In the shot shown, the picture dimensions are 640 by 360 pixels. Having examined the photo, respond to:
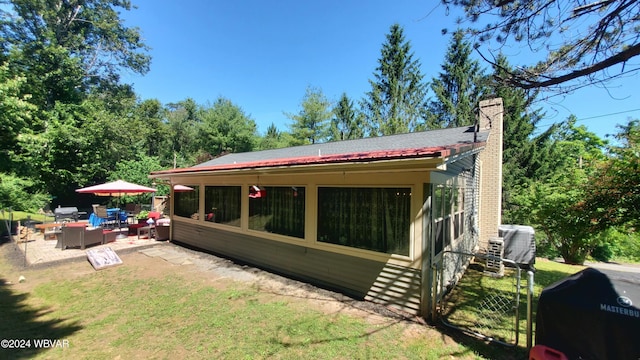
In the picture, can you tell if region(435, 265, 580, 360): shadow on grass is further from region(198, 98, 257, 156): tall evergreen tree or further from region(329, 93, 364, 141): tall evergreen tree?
region(198, 98, 257, 156): tall evergreen tree

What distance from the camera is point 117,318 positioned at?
411 centimetres

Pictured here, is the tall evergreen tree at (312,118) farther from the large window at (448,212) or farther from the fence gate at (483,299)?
the fence gate at (483,299)

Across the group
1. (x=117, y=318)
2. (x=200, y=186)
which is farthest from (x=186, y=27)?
(x=117, y=318)

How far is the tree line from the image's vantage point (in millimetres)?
8664

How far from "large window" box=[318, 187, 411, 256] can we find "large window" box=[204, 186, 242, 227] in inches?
121

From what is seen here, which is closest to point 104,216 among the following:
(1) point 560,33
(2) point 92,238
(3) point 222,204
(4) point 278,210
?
(2) point 92,238

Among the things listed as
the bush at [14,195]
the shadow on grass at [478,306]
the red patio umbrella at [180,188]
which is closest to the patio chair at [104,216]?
the bush at [14,195]

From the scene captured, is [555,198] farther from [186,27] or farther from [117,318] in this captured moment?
[186,27]

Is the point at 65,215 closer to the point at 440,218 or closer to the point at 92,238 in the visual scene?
the point at 92,238

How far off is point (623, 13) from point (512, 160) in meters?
17.4

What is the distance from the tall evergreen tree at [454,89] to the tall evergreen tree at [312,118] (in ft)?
32.2

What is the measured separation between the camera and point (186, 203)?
945 centimetres

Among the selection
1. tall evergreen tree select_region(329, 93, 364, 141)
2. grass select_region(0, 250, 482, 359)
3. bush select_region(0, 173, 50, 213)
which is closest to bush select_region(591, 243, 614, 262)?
grass select_region(0, 250, 482, 359)

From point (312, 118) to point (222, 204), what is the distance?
1952 centimetres
